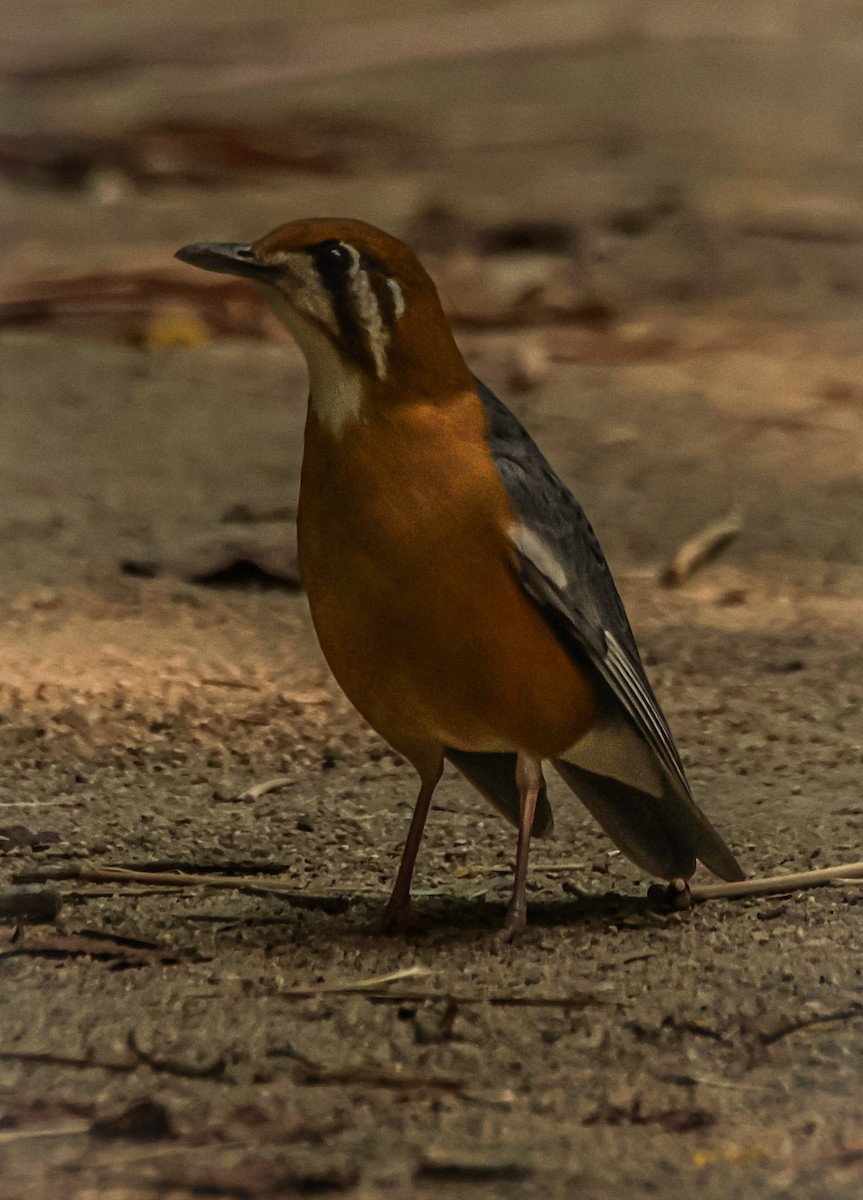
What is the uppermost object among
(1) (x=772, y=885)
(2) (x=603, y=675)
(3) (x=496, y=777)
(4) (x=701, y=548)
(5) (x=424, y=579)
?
(5) (x=424, y=579)

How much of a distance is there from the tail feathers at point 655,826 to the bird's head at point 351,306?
0.71 m

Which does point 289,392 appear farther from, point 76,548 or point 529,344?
point 76,548

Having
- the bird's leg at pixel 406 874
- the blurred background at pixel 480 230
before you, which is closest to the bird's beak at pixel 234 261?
the bird's leg at pixel 406 874

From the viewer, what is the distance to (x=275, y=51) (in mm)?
13930

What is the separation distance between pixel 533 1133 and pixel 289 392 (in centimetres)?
534

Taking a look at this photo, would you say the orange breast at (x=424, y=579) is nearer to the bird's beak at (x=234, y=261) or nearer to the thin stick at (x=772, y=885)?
the bird's beak at (x=234, y=261)

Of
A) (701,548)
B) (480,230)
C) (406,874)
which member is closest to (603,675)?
(406,874)

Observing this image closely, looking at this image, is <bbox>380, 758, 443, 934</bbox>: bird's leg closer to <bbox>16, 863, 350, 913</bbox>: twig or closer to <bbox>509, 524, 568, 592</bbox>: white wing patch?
<bbox>16, 863, 350, 913</bbox>: twig

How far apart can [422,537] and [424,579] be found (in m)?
0.06

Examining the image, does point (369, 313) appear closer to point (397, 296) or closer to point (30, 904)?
point (397, 296)

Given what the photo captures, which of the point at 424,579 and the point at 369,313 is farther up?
the point at 369,313

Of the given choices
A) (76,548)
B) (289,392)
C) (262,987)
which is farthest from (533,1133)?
(289,392)

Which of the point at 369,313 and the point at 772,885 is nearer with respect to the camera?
the point at 369,313

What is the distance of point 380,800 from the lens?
3625 millimetres
